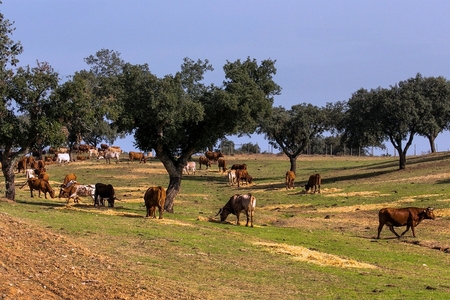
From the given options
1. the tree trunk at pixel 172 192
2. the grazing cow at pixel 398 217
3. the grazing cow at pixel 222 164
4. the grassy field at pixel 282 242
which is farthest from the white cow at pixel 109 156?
the grazing cow at pixel 398 217

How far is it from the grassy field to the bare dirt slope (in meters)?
0.62

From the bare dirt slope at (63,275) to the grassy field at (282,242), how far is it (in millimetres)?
A: 620

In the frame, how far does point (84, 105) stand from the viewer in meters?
31.7

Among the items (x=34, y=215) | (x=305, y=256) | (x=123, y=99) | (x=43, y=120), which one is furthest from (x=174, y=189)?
(x=305, y=256)

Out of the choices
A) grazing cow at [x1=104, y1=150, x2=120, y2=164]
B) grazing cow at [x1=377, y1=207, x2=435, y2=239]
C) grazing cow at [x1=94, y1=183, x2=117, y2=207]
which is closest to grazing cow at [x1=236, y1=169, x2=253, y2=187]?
grazing cow at [x1=104, y1=150, x2=120, y2=164]

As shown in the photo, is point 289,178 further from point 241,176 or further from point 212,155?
point 212,155

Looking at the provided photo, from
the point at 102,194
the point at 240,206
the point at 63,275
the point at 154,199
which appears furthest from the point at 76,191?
the point at 63,275

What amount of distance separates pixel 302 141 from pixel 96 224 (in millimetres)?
52983

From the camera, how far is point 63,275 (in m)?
14.6

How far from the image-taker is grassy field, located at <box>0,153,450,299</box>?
1661 centimetres

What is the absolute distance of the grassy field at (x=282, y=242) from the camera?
1661 cm

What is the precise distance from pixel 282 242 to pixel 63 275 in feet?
41.6

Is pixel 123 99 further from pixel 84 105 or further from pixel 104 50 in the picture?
pixel 104 50

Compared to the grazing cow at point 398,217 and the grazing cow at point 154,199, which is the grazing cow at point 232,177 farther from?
the grazing cow at point 398,217
